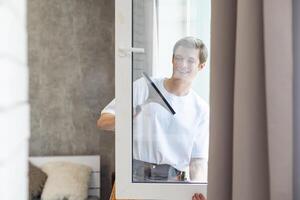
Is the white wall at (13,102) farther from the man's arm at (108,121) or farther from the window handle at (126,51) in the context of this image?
the man's arm at (108,121)

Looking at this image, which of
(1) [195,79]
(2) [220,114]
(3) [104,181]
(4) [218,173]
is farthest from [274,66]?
(3) [104,181]

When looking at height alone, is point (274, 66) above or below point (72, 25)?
below

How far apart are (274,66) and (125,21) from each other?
32.3 inches

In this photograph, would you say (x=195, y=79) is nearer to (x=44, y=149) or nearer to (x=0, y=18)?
(x=0, y=18)

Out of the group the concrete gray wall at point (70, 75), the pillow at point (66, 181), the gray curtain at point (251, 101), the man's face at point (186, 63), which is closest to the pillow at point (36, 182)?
the pillow at point (66, 181)

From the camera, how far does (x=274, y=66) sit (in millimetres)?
1030

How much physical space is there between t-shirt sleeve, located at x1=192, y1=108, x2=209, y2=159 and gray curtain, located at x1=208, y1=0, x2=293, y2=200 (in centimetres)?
56

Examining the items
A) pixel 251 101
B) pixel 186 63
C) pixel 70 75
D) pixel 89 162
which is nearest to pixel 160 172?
pixel 186 63

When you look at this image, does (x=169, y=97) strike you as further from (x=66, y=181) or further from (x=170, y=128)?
(x=66, y=181)

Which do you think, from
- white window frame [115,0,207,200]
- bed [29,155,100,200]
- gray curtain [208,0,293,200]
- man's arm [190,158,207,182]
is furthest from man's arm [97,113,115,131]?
bed [29,155,100,200]

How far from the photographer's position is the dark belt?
1.71 m

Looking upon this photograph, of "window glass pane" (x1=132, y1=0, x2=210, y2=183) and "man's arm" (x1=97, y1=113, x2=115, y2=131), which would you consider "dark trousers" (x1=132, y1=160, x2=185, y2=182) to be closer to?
"window glass pane" (x1=132, y1=0, x2=210, y2=183)

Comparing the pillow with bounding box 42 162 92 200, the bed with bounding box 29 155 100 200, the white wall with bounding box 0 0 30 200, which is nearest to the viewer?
the white wall with bounding box 0 0 30 200

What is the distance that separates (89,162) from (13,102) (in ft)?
8.87
